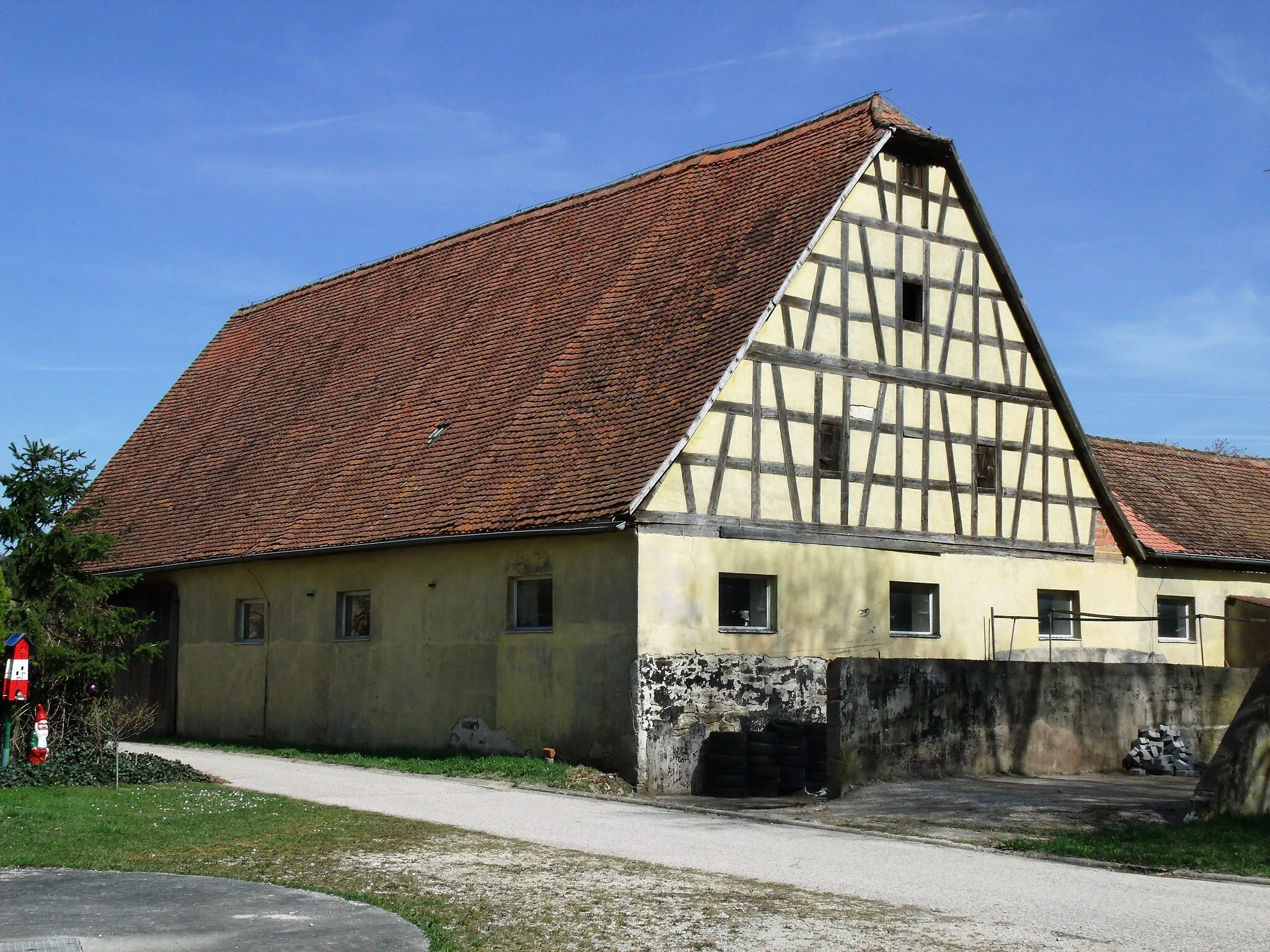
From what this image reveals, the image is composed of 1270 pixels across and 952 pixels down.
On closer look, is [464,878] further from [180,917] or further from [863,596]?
[863,596]

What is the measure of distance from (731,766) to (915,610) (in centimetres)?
554

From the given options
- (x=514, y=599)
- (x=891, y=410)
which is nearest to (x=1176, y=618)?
(x=891, y=410)

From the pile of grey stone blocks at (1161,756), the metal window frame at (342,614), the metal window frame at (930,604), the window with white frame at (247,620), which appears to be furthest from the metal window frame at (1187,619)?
the window with white frame at (247,620)

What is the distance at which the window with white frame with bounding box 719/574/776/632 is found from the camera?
2030cm

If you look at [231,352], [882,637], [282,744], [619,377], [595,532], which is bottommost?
[282,744]

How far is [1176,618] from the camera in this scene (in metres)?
28.6

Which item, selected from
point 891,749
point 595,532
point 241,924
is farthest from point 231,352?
point 241,924

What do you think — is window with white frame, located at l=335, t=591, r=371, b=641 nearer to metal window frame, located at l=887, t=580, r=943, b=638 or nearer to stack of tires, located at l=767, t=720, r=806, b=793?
stack of tires, located at l=767, t=720, r=806, b=793

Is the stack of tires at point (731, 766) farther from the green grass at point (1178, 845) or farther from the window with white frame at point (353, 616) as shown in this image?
the window with white frame at point (353, 616)

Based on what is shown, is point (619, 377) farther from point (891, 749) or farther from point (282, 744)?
point (282, 744)

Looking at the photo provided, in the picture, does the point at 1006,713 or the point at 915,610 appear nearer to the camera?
the point at 1006,713

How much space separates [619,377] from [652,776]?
5880 mm

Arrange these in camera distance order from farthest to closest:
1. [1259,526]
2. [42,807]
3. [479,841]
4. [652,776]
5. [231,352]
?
[231,352], [1259,526], [652,776], [42,807], [479,841]

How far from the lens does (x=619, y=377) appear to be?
70.9 feet
